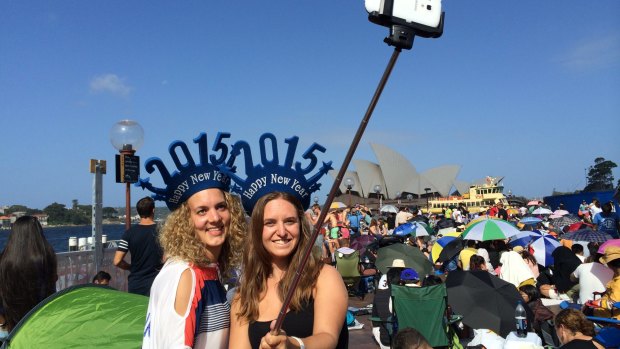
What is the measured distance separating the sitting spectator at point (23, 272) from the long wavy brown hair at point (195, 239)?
1.37m

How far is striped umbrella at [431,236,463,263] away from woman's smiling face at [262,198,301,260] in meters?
9.18

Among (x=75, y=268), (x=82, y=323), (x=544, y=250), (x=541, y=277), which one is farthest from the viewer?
(x=544, y=250)

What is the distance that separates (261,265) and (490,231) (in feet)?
29.5

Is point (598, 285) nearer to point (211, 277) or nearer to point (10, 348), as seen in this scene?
point (211, 277)

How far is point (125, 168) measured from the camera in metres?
7.28

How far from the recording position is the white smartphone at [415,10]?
1589mm

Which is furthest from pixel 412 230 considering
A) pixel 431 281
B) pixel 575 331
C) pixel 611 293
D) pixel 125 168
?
pixel 575 331

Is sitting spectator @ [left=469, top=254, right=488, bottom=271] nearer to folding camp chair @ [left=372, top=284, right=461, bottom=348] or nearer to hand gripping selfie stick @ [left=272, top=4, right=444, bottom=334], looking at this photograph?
folding camp chair @ [left=372, top=284, right=461, bottom=348]

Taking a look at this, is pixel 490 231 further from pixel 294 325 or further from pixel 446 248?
pixel 294 325

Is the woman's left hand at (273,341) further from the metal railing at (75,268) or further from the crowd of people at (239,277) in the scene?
the metal railing at (75,268)

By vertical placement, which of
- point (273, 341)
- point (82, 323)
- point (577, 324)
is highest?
point (273, 341)

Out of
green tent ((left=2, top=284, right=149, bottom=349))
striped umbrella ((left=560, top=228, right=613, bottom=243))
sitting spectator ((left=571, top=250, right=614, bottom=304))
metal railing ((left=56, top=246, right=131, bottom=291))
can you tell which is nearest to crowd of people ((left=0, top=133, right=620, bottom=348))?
green tent ((left=2, top=284, right=149, bottom=349))

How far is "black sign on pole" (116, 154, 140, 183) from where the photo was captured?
726 centimetres

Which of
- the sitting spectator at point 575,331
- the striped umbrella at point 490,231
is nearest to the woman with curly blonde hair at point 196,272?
the sitting spectator at point 575,331
